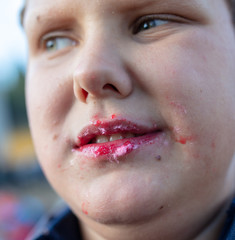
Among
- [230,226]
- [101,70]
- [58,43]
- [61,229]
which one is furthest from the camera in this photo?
[61,229]

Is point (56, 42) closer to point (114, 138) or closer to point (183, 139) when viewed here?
point (114, 138)

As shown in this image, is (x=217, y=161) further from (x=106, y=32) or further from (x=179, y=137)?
(x=106, y=32)

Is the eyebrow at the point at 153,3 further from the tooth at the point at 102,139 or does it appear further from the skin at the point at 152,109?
the tooth at the point at 102,139

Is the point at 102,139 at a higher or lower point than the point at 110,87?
lower

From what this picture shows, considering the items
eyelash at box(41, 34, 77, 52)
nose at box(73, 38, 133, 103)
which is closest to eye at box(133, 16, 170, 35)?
nose at box(73, 38, 133, 103)

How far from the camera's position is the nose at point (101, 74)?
783mm

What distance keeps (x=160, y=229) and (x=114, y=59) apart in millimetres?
498

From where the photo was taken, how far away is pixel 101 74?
78cm

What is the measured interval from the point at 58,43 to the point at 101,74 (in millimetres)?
352

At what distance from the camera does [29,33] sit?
3.57ft

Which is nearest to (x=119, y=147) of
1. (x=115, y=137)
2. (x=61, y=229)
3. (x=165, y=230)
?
(x=115, y=137)

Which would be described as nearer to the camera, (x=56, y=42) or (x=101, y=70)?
(x=101, y=70)

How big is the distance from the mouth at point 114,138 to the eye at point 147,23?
0.30m

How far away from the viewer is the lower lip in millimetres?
793
